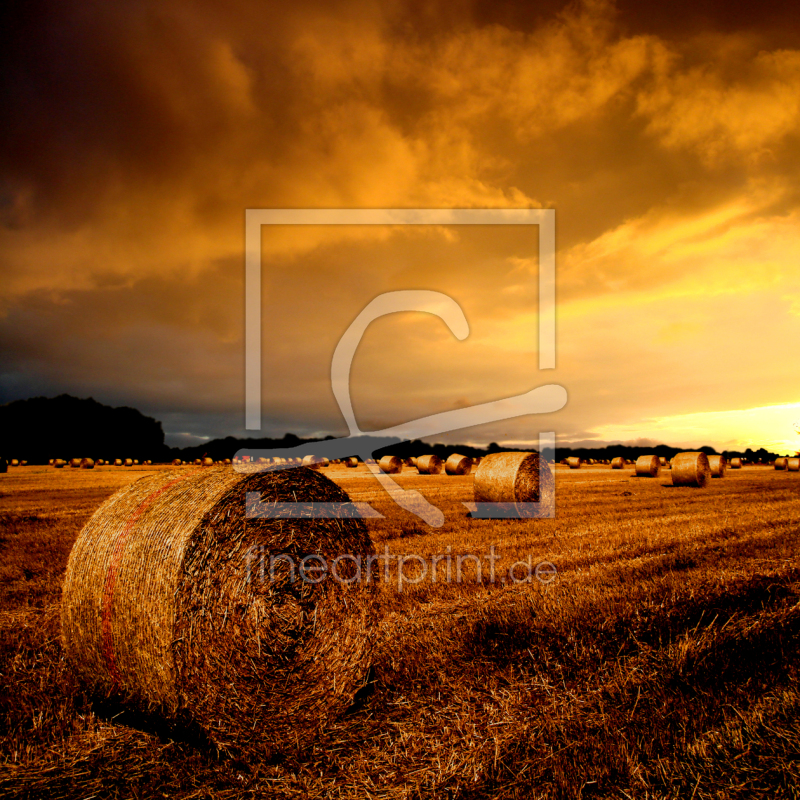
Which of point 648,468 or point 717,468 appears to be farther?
point 717,468

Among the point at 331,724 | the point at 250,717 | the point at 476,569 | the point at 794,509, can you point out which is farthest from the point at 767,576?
the point at 794,509

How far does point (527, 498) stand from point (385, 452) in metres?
17.9

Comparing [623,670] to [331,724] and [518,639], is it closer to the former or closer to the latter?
[518,639]

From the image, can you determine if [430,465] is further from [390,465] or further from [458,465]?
[390,465]

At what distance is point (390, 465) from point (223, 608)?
27186mm

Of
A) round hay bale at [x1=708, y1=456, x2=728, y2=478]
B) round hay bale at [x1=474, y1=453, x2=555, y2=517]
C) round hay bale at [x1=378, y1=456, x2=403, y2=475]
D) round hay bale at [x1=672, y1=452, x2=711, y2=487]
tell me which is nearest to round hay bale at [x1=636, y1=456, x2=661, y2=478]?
round hay bale at [x1=708, y1=456, x2=728, y2=478]

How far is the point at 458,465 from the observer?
92.9ft

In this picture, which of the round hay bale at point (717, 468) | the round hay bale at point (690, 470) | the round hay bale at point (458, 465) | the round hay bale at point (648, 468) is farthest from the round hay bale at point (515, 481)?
the round hay bale at point (717, 468)

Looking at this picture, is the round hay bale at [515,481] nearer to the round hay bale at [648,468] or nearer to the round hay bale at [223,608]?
the round hay bale at [223,608]

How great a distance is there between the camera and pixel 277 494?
4.82 m

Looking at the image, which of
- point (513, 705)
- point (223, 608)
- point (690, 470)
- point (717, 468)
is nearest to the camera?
point (513, 705)

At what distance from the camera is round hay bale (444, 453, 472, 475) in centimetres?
2833

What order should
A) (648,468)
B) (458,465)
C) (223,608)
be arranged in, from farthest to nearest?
(648,468)
(458,465)
(223,608)

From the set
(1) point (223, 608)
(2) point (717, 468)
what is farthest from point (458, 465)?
(1) point (223, 608)
